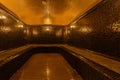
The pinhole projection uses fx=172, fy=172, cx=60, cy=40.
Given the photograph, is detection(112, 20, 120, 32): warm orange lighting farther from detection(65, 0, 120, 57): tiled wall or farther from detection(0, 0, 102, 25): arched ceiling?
detection(0, 0, 102, 25): arched ceiling

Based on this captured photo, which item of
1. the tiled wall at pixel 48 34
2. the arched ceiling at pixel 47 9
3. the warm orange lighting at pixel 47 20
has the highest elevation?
the arched ceiling at pixel 47 9

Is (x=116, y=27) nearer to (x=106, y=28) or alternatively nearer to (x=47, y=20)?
(x=106, y=28)

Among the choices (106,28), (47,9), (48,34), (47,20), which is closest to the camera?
(106,28)

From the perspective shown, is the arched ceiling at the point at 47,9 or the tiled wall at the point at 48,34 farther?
the tiled wall at the point at 48,34

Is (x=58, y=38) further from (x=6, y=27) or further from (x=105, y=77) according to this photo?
(x=105, y=77)

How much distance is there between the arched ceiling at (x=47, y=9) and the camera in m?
9.37

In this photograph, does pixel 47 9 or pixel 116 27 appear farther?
pixel 47 9

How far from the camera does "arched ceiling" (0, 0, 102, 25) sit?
9367 millimetres

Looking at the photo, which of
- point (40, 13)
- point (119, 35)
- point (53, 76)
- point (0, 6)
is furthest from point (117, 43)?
point (40, 13)

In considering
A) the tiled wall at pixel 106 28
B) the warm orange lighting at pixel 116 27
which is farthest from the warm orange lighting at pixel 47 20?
the warm orange lighting at pixel 116 27

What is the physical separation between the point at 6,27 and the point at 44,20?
24.0ft

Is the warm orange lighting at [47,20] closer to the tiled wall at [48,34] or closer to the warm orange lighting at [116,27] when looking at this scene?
the tiled wall at [48,34]

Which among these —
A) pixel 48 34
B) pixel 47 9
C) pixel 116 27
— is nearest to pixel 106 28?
pixel 116 27

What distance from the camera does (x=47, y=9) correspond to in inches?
444
